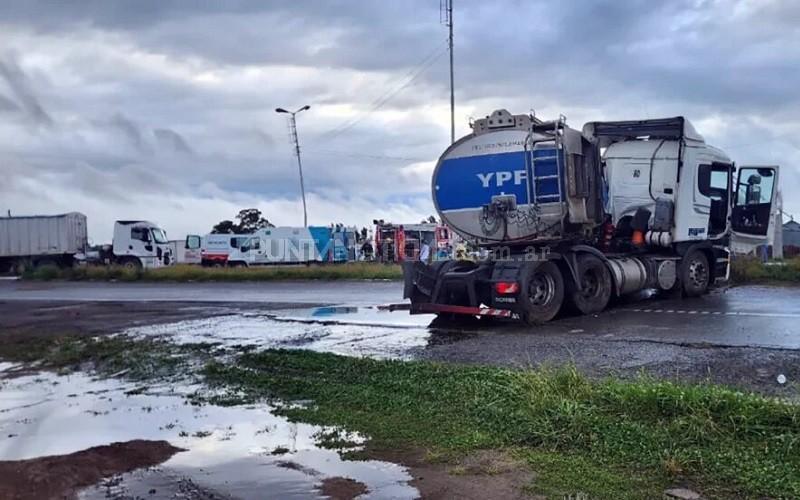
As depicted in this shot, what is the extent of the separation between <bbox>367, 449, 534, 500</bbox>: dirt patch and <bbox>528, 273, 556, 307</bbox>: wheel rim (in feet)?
27.7

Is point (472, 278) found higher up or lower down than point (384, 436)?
higher up

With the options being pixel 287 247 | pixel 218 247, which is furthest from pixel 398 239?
pixel 218 247

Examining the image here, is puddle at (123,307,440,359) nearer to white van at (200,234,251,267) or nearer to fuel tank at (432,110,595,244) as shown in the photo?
fuel tank at (432,110,595,244)

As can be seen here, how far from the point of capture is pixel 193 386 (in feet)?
30.5

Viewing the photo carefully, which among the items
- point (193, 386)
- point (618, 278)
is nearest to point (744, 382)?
point (193, 386)

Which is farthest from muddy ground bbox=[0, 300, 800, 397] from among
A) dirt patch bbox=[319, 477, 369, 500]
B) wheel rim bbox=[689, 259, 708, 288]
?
dirt patch bbox=[319, 477, 369, 500]

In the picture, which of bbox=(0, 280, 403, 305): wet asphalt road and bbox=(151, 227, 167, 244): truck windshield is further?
bbox=(151, 227, 167, 244): truck windshield

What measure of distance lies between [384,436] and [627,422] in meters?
1.91

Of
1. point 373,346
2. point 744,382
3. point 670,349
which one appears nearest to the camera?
point 744,382

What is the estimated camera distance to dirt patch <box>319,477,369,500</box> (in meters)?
5.28

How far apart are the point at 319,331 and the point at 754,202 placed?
36.0 feet

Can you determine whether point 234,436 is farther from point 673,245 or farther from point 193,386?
point 673,245

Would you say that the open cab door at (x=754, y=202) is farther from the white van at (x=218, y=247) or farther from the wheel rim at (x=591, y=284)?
the white van at (x=218, y=247)

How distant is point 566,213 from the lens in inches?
573
